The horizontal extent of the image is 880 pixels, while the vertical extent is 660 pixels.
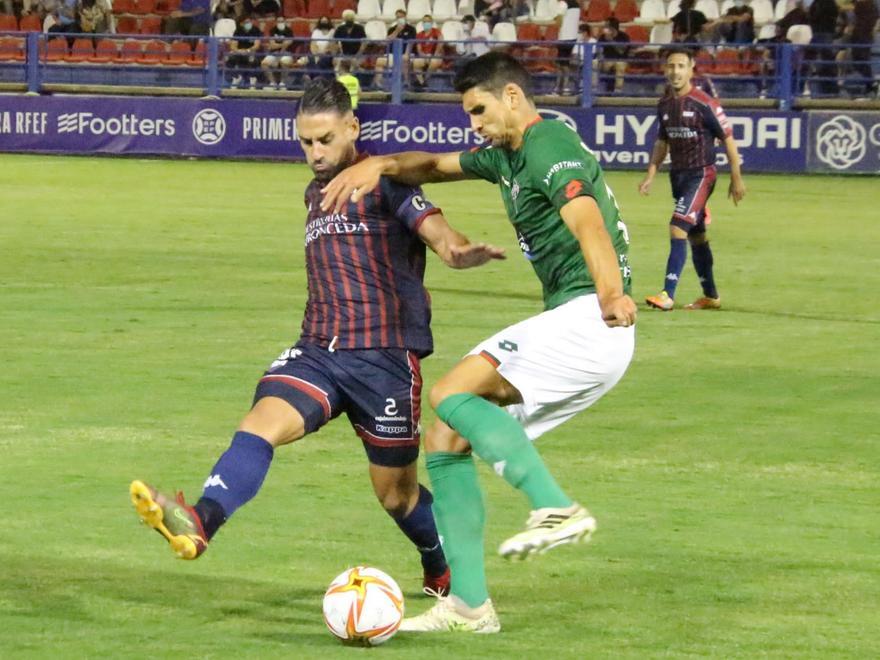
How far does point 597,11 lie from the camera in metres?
34.4

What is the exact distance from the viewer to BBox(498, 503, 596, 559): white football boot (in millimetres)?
5367

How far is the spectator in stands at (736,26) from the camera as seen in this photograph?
31.4 meters

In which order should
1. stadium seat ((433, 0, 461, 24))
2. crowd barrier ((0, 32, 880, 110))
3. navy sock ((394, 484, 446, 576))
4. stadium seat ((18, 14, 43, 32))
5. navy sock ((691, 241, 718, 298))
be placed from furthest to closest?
stadium seat ((18, 14, 43, 32)) → stadium seat ((433, 0, 461, 24)) → crowd barrier ((0, 32, 880, 110)) → navy sock ((691, 241, 718, 298)) → navy sock ((394, 484, 446, 576))

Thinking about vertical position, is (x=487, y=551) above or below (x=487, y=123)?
below

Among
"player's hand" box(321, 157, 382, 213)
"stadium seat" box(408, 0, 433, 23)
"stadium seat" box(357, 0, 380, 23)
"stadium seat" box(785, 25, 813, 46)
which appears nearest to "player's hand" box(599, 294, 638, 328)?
"player's hand" box(321, 157, 382, 213)

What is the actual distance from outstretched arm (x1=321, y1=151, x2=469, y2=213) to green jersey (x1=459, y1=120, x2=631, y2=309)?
0.10 metres

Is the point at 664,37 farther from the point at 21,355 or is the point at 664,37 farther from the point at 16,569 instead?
the point at 16,569

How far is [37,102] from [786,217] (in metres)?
16.2

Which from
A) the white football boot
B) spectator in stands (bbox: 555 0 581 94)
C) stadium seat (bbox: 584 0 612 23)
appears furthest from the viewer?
stadium seat (bbox: 584 0 612 23)

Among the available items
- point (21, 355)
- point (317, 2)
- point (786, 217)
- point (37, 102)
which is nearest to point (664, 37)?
point (317, 2)

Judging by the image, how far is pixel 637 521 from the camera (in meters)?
7.90

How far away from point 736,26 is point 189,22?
36.8ft

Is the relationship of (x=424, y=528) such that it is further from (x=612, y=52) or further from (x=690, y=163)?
(x=612, y=52)

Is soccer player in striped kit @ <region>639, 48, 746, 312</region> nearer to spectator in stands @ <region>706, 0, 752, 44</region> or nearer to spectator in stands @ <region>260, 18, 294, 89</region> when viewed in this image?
spectator in stands @ <region>706, 0, 752, 44</region>
